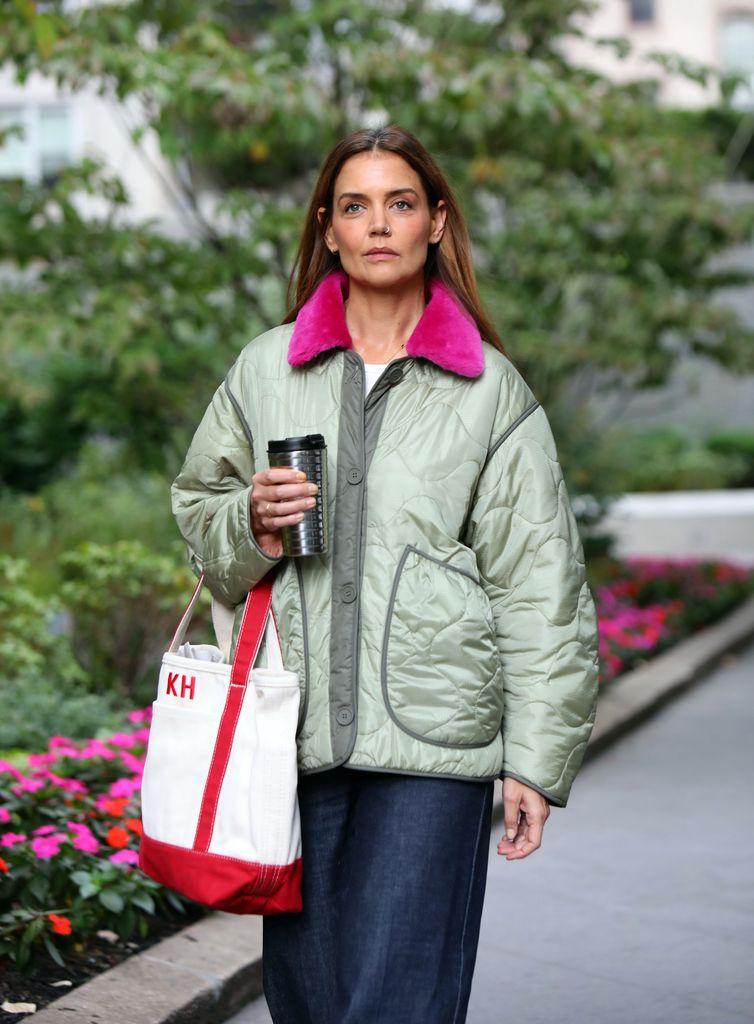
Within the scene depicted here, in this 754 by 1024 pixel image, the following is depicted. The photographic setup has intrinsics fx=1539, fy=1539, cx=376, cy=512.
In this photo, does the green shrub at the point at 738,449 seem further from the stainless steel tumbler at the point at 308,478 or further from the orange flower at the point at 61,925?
the stainless steel tumbler at the point at 308,478

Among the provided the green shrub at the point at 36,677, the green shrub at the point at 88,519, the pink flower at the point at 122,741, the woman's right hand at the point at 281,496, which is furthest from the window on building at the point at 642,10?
the woman's right hand at the point at 281,496

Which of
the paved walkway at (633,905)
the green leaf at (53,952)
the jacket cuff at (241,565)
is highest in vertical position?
the jacket cuff at (241,565)

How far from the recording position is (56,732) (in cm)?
627

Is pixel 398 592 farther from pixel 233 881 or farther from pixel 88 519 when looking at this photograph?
pixel 88 519

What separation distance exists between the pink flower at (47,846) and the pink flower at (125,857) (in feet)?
0.53

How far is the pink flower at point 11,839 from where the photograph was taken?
4.16 metres

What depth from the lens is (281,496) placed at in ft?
8.70

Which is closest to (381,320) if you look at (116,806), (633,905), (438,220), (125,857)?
(438,220)

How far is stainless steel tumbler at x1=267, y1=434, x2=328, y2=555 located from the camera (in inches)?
105

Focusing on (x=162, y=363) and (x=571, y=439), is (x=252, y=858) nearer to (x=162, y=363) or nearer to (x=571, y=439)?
(x=162, y=363)

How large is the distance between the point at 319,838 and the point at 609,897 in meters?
2.81

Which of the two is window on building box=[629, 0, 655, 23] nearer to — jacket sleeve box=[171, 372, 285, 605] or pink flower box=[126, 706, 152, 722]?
pink flower box=[126, 706, 152, 722]

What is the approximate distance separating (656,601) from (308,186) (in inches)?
182

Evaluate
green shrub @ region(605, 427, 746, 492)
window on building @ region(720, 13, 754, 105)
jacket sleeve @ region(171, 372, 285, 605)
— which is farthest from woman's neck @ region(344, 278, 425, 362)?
window on building @ region(720, 13, 754, 105)
